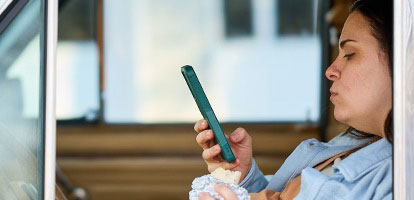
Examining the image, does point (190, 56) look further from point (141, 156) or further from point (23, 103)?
point (23, 103)

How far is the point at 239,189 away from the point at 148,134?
3102 millimetres

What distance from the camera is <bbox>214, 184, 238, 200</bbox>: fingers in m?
1.62

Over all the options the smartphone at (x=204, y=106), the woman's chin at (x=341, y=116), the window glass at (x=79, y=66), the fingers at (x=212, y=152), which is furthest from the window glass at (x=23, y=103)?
the window glass at (x=79, y=66)

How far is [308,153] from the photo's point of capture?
1.96 meters

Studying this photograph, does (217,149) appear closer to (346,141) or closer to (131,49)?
(346,141)

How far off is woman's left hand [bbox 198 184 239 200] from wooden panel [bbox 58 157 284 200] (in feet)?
9.54

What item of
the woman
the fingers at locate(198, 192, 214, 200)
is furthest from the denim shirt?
the fingers at locate(198, 192, 214, 200)

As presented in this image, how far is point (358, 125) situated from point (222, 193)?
399 mm

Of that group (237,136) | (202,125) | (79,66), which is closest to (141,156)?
(79,66)

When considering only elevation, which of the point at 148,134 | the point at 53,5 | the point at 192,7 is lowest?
the point at 148,134

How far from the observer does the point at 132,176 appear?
465 centimetres

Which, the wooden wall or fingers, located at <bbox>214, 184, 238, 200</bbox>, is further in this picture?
the wooden wall

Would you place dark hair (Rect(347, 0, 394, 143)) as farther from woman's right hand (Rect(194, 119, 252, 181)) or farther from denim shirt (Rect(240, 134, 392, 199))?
woman's right hand (Rect(194, 119, 252, 181))

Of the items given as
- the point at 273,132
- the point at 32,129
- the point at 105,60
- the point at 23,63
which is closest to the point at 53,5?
the point at 23,63
